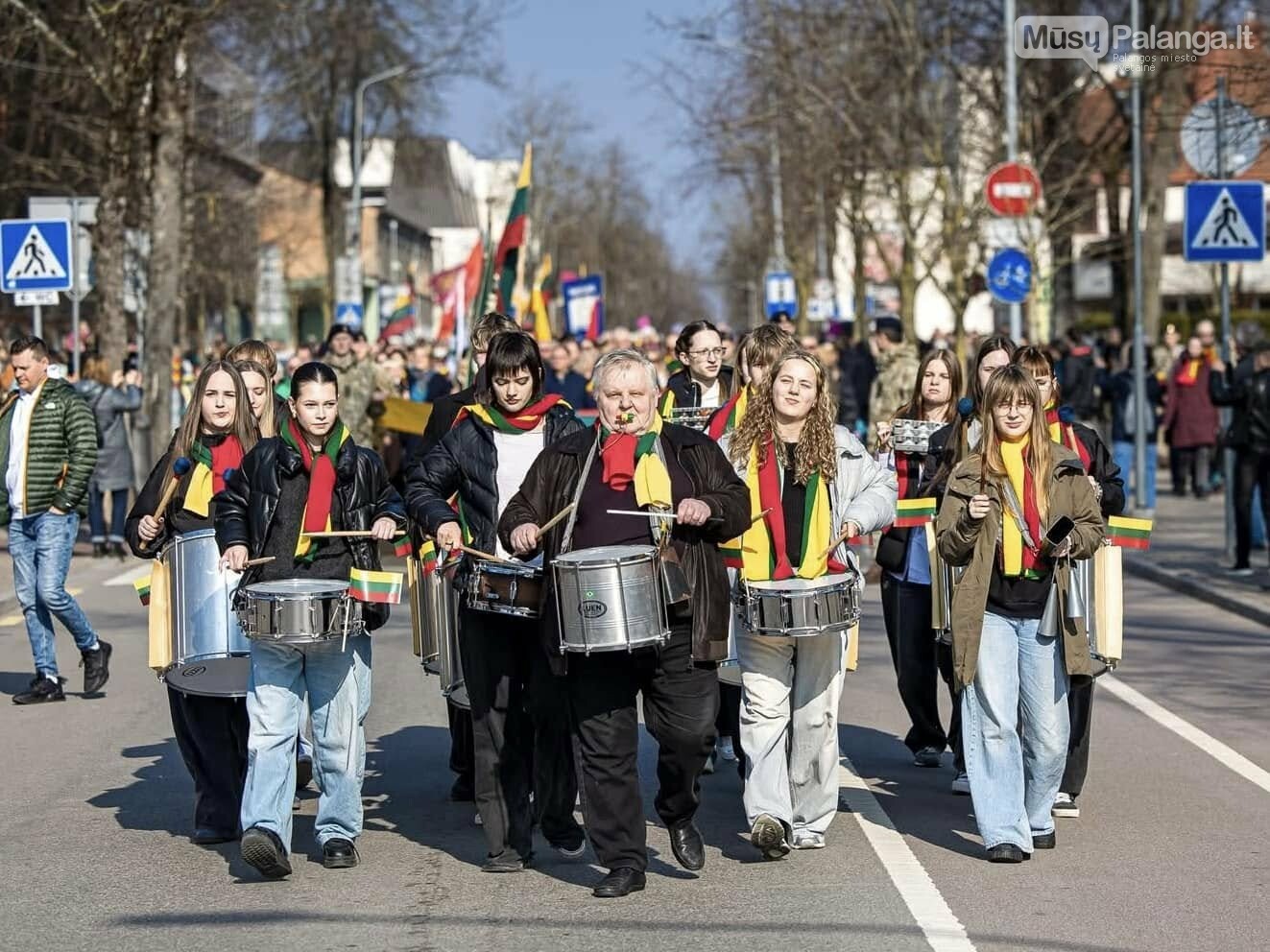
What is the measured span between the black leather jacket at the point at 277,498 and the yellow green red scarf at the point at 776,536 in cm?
126

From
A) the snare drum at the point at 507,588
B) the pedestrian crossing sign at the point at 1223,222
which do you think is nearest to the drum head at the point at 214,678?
the snare drum at the point at 507,588

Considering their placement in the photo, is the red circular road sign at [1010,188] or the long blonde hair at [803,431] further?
→ the red circular road sign at [1010,188]

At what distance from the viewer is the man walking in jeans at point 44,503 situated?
39.3ft

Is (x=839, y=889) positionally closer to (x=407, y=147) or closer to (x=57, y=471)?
(x=57, y=471)

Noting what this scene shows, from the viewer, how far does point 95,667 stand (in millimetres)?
12172

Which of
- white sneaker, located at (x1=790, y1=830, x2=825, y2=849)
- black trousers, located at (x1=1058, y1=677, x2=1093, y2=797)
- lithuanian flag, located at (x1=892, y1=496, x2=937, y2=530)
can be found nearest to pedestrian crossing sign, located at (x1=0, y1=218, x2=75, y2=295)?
lithuanian flag, located at (x1=892, y1=496, x2=937, y2=530)

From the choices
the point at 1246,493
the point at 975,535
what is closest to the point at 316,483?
the point at 975,535

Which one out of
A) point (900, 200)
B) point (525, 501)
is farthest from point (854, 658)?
point (900, 200)

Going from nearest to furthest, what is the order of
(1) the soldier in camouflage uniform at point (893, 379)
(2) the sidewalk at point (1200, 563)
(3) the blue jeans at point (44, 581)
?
(3) the blue jeans at point (44, 581)
(2) the sidewalk at point (1200, 563)
(1) the soldier in camouflage uniform at point (893, 379)

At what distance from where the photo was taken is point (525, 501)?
7.20m

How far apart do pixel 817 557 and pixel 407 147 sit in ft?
149

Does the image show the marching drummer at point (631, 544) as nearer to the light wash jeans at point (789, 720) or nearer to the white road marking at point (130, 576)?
the light wash jeans at point (789, 720)

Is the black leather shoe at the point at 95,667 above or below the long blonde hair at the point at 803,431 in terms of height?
below

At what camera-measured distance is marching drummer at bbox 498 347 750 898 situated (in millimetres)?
7066
